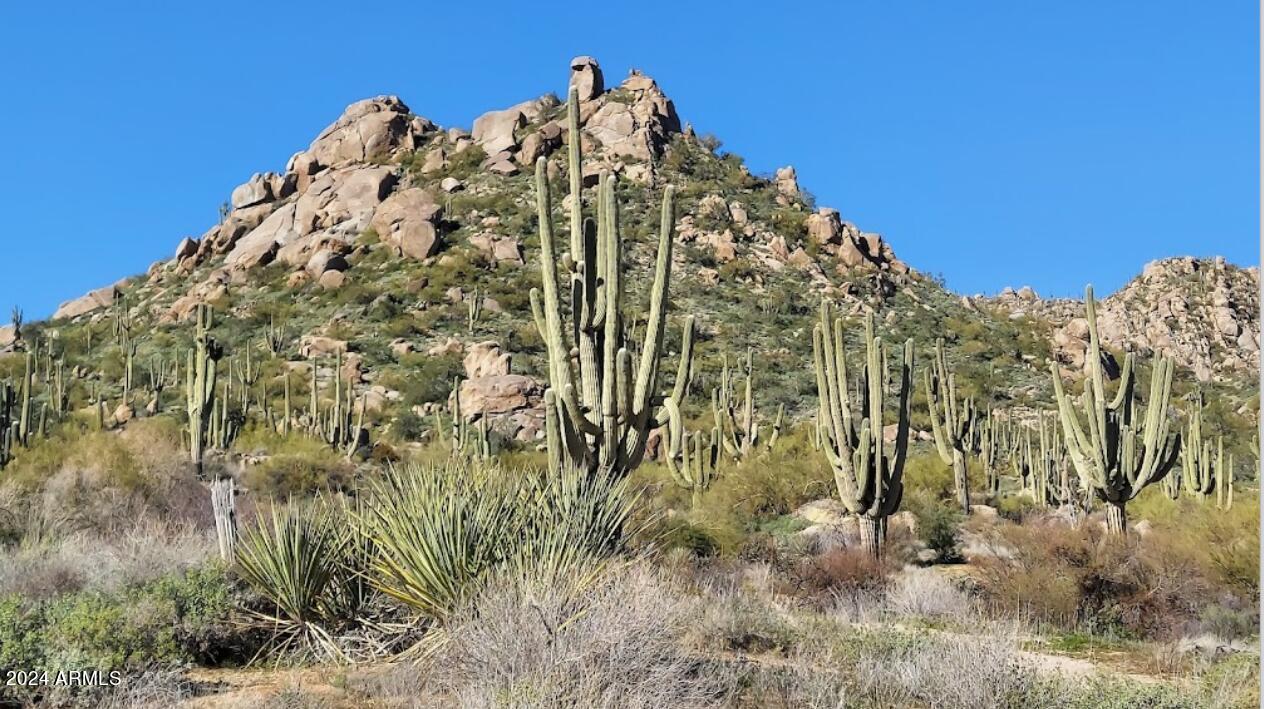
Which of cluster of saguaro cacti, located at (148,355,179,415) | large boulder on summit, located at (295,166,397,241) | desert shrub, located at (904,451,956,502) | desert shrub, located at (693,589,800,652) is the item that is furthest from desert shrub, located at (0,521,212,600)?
large boulder on summit, located at (295,166,397,241)

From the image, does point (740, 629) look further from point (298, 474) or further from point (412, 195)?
point (412, 195)

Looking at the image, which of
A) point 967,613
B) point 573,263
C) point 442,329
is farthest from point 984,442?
point 442,329

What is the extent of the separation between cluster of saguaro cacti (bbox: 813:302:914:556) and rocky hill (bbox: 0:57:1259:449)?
18.4 m

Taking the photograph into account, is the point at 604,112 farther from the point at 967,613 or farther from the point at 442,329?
the point at 967,613

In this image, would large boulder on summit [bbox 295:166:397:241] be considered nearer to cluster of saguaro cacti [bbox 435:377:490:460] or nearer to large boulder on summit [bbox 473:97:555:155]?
large boulder on summit [bbox 473:97:555:155]

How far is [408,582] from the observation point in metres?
7.48

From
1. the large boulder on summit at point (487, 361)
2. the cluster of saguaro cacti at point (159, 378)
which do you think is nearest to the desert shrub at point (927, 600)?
the large boulder on summit at point (487, 361)

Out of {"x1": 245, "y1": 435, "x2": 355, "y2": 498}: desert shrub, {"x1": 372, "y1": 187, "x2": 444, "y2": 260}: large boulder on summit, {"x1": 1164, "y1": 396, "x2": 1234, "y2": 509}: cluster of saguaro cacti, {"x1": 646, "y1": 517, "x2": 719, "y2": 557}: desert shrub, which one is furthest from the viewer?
{"x1": 372, "y1": 187, "x2": 444, "y2": 260}: large boulder on summit

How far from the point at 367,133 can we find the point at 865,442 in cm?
4992

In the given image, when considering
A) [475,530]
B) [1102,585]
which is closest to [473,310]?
[1102,585]

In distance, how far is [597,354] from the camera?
10133 millimetres

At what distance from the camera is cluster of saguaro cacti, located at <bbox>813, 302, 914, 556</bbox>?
13.7 meters

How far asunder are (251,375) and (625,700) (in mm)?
32087

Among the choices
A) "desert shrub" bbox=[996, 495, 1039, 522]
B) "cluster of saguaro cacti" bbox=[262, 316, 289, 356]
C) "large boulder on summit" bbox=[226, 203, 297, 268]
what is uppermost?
"large boulder on summit" bbox=[226, 203, 297, 268]
